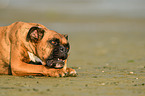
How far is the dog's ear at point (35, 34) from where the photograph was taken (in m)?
6.88

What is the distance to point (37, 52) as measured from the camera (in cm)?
691

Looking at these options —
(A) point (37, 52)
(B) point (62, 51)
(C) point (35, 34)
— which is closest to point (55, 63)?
(B) point (62, 51)

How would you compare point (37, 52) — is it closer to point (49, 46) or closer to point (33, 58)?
point (33, 58)

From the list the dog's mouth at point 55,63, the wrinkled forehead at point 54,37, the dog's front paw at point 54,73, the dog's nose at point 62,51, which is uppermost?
the wrinkled forehead at point 54,37

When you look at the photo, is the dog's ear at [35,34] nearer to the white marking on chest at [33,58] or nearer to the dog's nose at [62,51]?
the white marking on chest at [33,58]

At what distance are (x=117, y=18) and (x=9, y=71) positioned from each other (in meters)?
32.0

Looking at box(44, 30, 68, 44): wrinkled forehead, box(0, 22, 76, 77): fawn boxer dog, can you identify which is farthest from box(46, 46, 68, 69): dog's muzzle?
box(44, 30, 68, 44): wrinkled forehead

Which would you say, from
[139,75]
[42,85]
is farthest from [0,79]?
[139,75]

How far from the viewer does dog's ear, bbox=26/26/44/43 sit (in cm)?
688

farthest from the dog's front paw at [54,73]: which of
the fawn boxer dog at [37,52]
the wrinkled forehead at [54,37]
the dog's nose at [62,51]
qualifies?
the wrinkled forehead at [54,37]

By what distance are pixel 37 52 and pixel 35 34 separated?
0.36m

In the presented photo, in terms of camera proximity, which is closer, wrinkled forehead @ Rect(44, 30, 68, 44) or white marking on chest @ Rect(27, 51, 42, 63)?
wrinkled forehead @ Rect(44, 30, 68, 44)

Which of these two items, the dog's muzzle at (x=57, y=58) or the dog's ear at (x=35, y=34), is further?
the dog's ear at (x=35, y=34)

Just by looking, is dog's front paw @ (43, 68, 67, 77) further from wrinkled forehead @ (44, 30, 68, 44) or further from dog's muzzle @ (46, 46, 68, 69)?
wrinkled forehead @ (44, 30, 68, 44)
